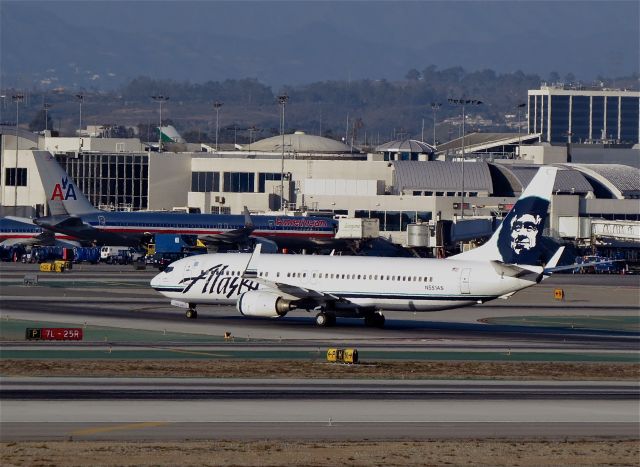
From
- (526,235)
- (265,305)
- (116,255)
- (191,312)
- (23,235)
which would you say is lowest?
(191,312)

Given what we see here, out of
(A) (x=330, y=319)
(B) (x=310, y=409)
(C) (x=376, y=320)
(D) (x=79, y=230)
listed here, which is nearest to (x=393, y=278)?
(C) (x=376, y=320)

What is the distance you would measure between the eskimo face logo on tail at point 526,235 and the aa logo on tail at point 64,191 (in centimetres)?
7490

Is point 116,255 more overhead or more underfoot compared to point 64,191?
more underfoot

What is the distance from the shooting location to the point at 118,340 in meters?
58.9

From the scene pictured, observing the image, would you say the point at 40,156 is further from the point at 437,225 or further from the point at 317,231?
the point at 437,225

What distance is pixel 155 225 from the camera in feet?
424

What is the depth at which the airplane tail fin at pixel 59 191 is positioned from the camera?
132 m

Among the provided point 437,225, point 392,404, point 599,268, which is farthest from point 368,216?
point 392,404

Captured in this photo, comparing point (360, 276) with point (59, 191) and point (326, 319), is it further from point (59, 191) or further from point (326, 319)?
point (59, 191)

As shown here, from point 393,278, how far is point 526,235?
22.9 feet

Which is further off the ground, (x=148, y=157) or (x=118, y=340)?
(x=148, y=157)

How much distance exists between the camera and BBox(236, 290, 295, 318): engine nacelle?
6581 centimetres

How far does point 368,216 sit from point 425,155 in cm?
4167

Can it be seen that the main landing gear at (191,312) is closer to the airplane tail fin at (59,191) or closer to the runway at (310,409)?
the runway at (310,409)
